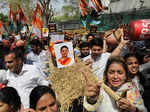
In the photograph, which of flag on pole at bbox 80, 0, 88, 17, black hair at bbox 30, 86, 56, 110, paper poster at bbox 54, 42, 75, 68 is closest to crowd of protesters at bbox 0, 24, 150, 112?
black hair at bbox 30, 86, 56, 110

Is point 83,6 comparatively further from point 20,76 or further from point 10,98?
point 10,98

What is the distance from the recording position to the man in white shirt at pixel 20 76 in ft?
9.98

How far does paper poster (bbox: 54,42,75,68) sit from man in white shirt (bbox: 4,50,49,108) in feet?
3.06

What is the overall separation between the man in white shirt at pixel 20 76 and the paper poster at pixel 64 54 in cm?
93

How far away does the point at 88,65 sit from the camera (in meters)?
3.65

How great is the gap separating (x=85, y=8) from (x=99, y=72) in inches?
318

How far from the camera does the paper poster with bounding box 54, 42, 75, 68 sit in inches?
162

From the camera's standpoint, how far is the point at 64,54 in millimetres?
4215

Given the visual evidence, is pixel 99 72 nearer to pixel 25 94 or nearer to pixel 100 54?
Result: pixel 100 54

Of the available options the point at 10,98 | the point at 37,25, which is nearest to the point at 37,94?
the point at 10,98

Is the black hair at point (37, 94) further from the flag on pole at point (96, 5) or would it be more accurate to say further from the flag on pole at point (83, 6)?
the flag on pole at point (83, 6)

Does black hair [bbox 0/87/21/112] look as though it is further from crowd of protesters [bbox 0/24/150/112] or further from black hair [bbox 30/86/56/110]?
black hair [bbox 30/86/56/110]

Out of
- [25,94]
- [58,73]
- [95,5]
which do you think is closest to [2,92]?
[25,94]

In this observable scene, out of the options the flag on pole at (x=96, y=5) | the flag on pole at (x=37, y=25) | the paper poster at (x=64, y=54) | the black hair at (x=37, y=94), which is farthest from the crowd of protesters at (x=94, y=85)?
the flag on pole at (x=96, y=5)
